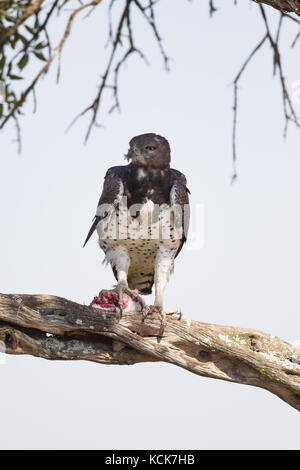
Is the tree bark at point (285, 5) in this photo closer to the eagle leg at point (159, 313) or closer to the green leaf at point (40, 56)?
the green leaf at point (40, 56)

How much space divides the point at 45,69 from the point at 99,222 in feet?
9.92

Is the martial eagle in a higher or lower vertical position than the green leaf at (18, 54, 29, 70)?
lower

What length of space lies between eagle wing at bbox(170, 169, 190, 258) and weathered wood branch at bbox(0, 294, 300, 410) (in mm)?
1134

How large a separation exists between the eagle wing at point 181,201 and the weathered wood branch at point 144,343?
1.13 meters

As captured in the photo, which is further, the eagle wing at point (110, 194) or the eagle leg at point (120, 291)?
the eagle wing at point (110, 194)

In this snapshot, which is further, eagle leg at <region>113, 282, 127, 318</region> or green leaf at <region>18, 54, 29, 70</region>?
eagle leg at <region>113, 282, 127, 318</region>

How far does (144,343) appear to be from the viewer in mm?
4875

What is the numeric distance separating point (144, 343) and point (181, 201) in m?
1.58

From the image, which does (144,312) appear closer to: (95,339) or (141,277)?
(95,339)

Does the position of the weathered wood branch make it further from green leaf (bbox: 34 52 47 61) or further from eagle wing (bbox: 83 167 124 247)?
green leaf (bbox: 34 52 47 61)

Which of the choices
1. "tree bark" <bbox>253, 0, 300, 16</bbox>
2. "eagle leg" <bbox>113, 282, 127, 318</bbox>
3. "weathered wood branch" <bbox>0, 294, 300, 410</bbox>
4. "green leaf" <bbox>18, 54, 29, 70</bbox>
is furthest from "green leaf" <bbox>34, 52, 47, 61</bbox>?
"eagle leg" <bbox>113, 282, 127, 318</bbox>

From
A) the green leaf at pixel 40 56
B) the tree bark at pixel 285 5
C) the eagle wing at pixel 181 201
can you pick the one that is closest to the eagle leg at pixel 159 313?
the eagle wing at pixel 181 201

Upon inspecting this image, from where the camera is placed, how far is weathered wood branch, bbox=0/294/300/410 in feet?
15.5

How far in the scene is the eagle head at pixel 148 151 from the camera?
231 inches
